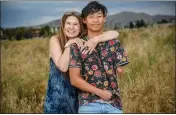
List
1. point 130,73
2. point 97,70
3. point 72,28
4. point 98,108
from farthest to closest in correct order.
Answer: point 130,73
point 72,28
point 97,70
point 98,108

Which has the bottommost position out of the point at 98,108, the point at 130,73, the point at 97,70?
the point at 98,108

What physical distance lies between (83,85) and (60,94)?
309 millimetres

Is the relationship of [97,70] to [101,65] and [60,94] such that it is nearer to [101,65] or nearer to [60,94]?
[101,65]

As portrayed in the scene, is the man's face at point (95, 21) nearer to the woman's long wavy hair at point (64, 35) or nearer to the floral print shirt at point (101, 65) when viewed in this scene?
the woman's long wavy hair at point (64, 35)

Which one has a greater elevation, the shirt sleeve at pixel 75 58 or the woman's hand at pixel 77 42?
the woman's hand at pixel 77 42

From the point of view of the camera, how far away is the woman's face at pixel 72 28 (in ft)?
9.39

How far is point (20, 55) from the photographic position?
344 centimetres

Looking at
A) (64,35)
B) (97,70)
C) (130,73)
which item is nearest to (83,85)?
(97,70)

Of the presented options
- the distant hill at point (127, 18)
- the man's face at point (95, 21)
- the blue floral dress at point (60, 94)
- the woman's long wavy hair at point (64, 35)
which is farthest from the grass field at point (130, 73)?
the man's face at point (95, 21)

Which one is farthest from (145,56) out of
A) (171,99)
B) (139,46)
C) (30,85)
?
(30,85)

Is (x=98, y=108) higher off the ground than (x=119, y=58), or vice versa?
(x=119, y=58)

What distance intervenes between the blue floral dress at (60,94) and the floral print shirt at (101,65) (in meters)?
0.15

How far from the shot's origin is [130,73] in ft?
10.9

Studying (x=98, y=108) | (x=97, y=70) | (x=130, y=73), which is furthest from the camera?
(x=130, y=73)
